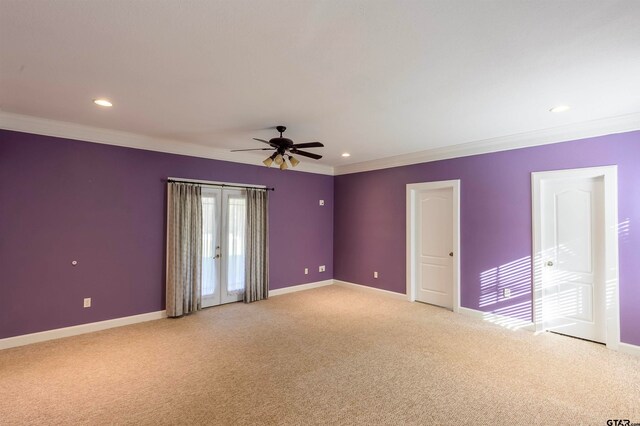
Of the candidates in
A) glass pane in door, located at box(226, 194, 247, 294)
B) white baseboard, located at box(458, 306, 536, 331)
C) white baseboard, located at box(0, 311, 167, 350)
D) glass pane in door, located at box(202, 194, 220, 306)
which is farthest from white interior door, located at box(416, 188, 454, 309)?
white baseboard, located at box(0, 311, 167, 350)

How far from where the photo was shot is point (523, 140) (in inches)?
169

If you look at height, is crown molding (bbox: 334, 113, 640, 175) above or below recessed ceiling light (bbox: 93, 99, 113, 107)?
below

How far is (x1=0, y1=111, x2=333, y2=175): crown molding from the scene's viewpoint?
3.65m

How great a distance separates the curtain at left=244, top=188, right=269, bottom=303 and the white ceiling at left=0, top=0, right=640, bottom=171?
2.04 metres

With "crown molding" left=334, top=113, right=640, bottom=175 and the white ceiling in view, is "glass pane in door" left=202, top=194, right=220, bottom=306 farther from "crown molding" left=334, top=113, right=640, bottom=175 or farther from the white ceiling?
"crown molding" left=334, top=113, right=640, bottom=175

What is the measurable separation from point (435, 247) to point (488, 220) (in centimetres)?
105

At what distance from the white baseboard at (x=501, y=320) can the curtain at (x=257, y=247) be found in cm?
343

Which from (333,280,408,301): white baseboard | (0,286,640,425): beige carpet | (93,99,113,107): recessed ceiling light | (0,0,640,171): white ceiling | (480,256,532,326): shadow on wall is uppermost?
(93,99,113,107): recessed ceiling light

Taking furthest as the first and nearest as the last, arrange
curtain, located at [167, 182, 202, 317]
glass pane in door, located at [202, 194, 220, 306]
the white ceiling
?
glass pane in door, located at [202, 194, 220, 306]
curtain, located at [167, 182, 202, 317]
the white ceiling

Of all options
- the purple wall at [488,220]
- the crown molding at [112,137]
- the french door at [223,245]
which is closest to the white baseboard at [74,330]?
the french door at [223,245]

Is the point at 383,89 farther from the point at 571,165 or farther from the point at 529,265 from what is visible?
the point at 529,265

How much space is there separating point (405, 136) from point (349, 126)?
0.97 metres

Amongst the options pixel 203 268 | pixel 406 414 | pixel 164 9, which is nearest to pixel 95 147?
pixel 203 268

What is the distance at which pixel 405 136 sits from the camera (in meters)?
4.44
